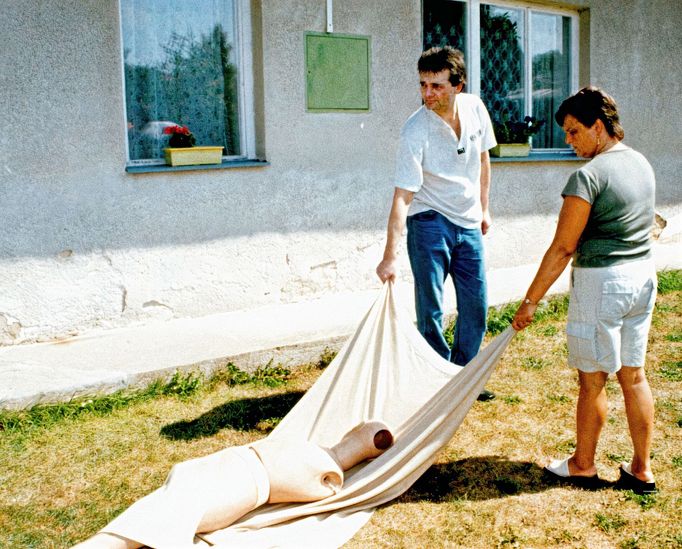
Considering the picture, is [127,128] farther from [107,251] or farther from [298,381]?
[298,381]

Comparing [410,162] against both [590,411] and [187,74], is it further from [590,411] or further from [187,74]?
[187,74]

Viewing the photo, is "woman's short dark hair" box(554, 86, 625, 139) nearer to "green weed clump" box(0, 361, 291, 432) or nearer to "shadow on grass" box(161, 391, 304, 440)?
"shadow on grass" box(161, 391, 304, 440)

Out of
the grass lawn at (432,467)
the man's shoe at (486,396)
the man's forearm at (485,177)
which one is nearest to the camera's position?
the grass lawn at (432,467)

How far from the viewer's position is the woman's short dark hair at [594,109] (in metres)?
3.16

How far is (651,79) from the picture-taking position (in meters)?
8.13

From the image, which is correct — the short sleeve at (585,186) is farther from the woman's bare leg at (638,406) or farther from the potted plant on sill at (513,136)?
the potted plant on sill at (513,136)

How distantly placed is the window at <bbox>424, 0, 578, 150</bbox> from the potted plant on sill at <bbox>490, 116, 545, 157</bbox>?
169 mm

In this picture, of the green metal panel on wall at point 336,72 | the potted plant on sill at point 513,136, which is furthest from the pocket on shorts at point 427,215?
the potted plant on sill at point 513,136

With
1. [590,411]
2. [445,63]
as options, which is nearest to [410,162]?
[445,63]

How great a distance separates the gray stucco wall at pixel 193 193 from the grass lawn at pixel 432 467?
95 cm

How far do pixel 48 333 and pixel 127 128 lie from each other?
144 centimetres

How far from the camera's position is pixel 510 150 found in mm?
7180

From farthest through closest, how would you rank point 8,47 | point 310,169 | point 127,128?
point 310,169 < point 127,128 < point 8,47

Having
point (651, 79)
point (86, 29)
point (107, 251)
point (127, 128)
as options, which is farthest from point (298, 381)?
point (651, 79)
